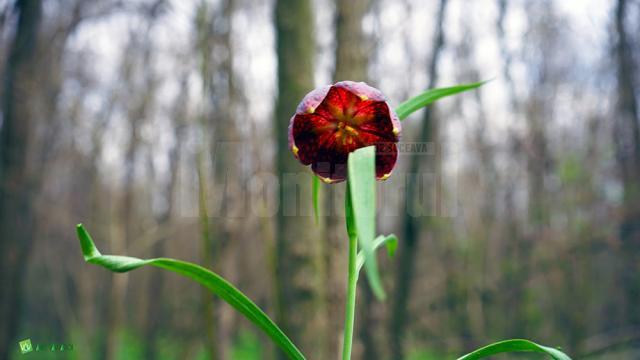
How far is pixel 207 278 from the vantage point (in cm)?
79

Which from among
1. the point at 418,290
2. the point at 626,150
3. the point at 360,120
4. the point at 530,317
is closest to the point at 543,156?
the point at 626,150

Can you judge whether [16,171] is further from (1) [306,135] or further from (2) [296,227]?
(1) [306,135]

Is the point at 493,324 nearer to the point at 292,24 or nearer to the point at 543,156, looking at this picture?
the point at 543,156

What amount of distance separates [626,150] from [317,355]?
18.2 ft

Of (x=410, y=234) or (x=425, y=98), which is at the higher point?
(x=425, y=98)

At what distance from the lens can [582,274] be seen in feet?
23.5

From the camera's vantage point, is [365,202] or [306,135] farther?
[306,135]

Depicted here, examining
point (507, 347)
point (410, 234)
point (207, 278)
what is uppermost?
point (207, 278)

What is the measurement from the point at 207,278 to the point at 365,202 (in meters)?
0.30

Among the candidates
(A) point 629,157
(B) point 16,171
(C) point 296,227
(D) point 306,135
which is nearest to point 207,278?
(D) point 306,135

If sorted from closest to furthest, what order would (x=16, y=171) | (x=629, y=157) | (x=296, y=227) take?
1. (x=296, y=227)
2. (x=16, y=171)
3. (x=629, y=157)

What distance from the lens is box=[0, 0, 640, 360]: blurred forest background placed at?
12.5 feet

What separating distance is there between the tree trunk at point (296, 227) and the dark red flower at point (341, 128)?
2.13 metres

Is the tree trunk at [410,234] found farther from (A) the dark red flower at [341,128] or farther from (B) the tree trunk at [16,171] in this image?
(A) the dark red flower at [341,128]
